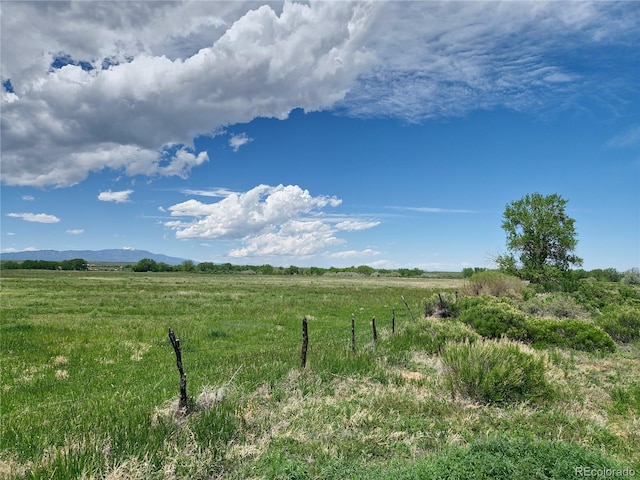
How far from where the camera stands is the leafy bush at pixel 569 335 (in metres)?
15.2

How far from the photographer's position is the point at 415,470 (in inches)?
216

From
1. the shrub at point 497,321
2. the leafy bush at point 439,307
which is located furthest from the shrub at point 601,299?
the shrub at point 497,321

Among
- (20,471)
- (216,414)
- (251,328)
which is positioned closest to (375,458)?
(216,414)

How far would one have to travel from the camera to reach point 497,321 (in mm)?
17625

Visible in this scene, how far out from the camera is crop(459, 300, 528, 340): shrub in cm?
1684

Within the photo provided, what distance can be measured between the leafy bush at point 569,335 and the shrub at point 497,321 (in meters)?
0.40

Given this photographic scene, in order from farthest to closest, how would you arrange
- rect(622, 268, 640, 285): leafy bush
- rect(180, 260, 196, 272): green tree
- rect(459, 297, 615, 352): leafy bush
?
rect(180, 260, 196, 272): green tree
rect(622, 268, 640, 285): leafy bush
rect(459, 297, 615, 352): leafy bush

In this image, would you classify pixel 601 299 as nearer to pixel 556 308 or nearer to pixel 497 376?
pixel 556 308

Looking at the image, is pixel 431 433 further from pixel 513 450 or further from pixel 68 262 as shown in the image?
pixel 68 262

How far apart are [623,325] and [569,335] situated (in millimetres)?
3980

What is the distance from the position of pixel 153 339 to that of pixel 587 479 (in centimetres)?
1729

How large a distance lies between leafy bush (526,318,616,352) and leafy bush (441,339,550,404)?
715 centimetres

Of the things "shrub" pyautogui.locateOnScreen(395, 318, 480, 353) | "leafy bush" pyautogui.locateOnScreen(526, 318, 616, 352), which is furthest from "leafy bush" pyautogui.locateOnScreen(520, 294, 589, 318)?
"shrub" pyautogui.locateOnScreen(395, 318, 480, 353)

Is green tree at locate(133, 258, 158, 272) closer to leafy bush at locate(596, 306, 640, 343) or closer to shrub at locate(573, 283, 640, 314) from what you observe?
shrub at locate(573, 283, 640, 314)
